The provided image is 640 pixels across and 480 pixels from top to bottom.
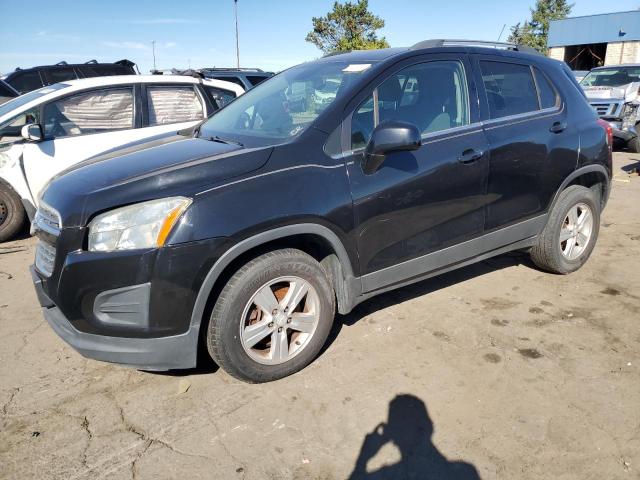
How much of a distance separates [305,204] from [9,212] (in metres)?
4.49

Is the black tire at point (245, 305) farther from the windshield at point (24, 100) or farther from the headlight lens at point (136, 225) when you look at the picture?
the windshield at point (24, 100)

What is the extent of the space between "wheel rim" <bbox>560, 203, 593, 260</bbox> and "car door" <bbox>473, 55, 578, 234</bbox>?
40cm

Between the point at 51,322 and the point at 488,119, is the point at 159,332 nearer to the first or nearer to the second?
the point at 51,322

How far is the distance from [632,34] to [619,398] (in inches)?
1447

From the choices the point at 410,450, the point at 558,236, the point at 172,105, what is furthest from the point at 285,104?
the point at 172,105

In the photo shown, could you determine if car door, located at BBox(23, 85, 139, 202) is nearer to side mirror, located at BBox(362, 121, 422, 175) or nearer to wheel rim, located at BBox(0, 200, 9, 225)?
wheel rim, located at BBox(0, 200, 9, 225)

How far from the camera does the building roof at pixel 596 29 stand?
31.5 m

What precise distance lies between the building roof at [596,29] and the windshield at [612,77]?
78.0 feet

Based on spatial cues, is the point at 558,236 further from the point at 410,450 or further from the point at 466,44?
the point at 410,450

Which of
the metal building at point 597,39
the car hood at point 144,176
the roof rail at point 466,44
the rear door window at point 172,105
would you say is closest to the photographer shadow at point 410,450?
the car hood at point 144,176

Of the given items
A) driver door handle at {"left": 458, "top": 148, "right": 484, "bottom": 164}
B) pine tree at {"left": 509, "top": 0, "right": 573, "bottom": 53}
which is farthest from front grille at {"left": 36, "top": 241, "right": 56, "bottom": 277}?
pine tree at {"left": 509, "top": 0, "right": 573, "bottom": 53}

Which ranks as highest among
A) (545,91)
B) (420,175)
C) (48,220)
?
(545,91)

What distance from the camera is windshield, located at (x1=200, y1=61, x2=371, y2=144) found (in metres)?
3.14

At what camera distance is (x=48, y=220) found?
274 cm
